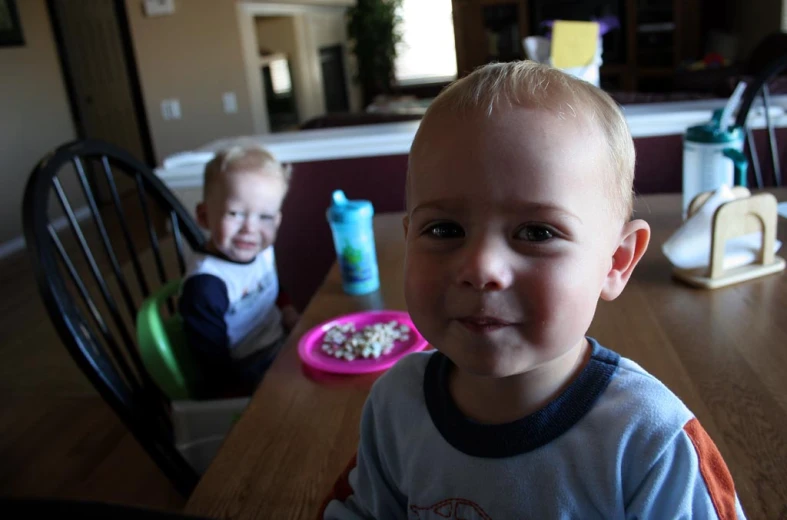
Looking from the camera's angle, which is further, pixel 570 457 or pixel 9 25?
pixel 9 25

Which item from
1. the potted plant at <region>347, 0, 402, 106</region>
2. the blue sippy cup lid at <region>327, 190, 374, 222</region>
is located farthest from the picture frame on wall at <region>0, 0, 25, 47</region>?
the blue sippy cup lid at <region>327, 190, 374, 222</region>

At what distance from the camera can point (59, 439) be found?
233 centimetres

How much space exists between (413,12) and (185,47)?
3387mm

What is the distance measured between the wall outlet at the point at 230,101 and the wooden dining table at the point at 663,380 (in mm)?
3999

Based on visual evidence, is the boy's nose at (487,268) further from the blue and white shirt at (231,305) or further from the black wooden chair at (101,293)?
the blue and white shirt at (231,305)

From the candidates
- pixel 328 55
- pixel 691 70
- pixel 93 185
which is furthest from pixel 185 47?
pixel 691 70

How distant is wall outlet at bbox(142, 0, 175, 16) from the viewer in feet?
15.3

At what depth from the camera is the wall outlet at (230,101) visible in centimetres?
486

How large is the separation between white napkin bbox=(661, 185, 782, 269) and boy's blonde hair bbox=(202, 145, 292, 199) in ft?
2.73

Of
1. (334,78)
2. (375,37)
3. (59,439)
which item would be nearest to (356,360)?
(59,439)

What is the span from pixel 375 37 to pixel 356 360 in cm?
595

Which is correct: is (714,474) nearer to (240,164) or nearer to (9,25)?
(240,164)

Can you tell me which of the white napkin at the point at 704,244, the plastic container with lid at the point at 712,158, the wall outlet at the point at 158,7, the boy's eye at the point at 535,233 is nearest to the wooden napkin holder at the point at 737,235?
the white napkin at the point at 704,244

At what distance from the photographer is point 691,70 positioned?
5.06m
